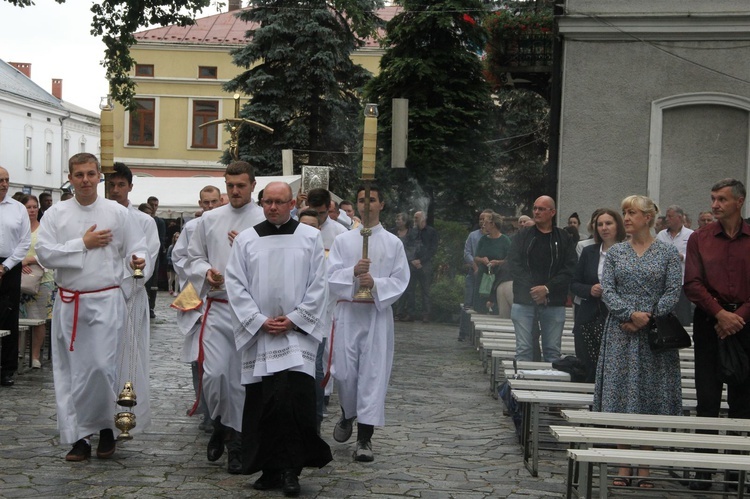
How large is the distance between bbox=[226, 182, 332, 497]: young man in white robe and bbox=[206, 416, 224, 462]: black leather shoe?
0.74 m

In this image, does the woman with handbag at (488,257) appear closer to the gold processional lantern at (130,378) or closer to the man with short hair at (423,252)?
the man with short hair at (423,252)

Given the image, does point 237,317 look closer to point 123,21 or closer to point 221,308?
point 221,308

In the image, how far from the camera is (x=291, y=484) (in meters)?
7.27

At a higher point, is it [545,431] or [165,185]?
[165,185]

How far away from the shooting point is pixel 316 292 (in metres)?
7.74

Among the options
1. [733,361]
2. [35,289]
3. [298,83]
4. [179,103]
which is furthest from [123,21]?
[179,103]

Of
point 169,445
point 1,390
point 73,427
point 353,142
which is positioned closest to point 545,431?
point 169,445

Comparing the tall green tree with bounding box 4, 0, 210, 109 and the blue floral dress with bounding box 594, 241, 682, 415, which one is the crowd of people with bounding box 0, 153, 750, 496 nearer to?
the blue floral dress with bounding box 594, 241, 682, 415

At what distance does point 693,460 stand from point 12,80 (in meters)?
65.3

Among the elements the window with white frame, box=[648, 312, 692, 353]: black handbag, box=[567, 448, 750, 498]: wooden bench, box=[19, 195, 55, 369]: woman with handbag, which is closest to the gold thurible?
box=[567, 448, 750, 498]: wooden bench

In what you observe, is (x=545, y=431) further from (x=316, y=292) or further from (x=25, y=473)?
(x=25, y=473)

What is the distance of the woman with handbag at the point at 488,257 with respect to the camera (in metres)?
17.3

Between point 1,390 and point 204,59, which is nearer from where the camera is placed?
point 1,390

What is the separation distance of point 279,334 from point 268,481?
924 millimetres
